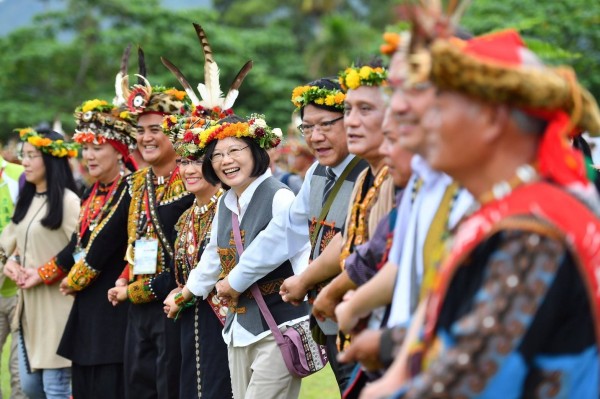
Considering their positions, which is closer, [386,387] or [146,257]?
[386,387]

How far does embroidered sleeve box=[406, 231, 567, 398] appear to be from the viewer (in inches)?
90.1

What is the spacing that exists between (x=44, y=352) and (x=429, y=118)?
5974 millimetres

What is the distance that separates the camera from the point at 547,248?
2.30 m

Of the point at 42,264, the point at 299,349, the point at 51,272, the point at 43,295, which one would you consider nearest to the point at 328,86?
the point at 299,349

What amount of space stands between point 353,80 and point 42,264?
4370 millimetres

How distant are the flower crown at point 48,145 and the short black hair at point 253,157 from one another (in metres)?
2.45

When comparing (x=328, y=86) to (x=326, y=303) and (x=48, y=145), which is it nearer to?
(x=326, y=303)

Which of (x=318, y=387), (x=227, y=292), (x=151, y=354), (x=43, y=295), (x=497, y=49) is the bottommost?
(x=318, y=387)

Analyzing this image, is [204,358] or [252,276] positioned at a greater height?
[252,276]

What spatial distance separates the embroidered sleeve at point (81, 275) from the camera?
7.14 m

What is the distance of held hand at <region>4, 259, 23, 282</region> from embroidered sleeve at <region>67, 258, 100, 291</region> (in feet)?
2.89

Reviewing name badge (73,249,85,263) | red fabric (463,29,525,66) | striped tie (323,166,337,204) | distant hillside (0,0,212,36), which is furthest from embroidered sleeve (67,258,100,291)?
distant hillside (0,0,212,36)

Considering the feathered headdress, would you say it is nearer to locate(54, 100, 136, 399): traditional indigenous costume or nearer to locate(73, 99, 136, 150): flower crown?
locate(73, 99, 136, 150): flower crown

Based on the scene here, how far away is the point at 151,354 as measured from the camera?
22.5 feet
